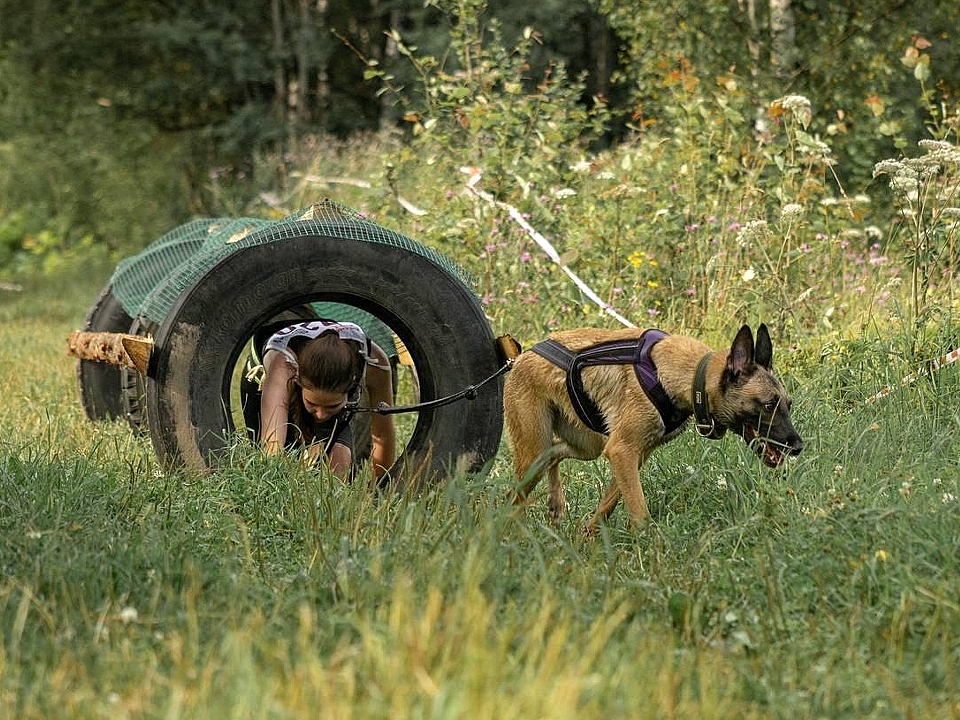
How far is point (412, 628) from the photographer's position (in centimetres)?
298

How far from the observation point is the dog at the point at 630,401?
524 cm

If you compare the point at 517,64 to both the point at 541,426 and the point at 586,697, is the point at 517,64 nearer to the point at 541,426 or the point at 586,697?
the point at 541,426

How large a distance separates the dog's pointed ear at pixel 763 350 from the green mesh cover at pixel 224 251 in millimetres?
1642

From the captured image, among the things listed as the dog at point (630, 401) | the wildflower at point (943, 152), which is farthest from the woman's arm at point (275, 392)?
the wildflower at point (943, 152)

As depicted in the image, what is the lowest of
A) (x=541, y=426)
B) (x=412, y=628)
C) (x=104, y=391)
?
(x=104, y=391)

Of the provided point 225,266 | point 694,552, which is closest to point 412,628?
point 694,552

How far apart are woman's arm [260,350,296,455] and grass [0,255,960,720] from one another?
0.43m

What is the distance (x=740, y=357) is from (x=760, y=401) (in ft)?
0.65

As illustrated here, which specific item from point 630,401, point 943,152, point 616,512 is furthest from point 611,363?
point 943,152

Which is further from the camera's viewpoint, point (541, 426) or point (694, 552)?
point (541, 426)

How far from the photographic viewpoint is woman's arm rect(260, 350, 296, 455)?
6.10 meters

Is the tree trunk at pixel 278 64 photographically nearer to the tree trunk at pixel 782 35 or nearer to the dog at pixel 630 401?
the tree trunk at pixel 782 35

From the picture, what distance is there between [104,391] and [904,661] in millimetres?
6149

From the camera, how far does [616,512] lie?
5.76 meters
